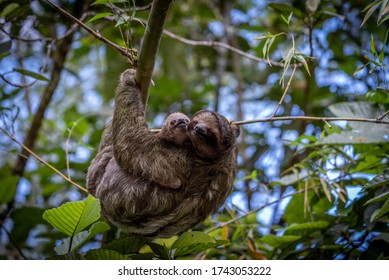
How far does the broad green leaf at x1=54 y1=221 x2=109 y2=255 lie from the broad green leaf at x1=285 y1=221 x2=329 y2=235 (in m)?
1.65

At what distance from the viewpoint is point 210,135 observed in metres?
3.69

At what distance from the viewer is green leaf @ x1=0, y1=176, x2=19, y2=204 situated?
16.3ft

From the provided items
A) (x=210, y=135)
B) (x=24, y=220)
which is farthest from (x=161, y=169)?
(x=24, y=220)

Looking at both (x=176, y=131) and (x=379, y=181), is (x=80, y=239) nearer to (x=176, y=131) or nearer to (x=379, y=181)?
(x=176, y=131)

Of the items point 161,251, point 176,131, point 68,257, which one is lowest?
point 68,257

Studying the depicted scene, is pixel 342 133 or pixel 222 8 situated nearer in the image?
pixel 342 133

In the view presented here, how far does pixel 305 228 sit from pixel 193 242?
1220 mm

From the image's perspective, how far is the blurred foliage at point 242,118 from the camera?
3.79m

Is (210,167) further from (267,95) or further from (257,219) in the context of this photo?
(267,95)

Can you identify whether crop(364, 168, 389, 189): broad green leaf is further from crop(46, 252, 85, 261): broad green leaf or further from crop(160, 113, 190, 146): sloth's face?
crop(46, 252, 85, 261): broad green leaf

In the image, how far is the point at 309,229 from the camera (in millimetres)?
4398
